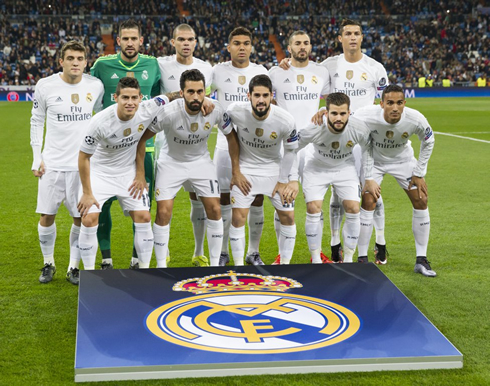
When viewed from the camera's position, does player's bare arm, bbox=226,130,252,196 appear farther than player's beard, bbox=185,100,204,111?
Yes

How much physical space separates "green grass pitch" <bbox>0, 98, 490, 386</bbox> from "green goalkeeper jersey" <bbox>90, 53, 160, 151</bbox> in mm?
1757

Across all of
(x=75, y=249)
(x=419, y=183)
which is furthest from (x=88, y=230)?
(x=419, y=183)

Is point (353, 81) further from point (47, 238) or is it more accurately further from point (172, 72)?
point (47, 238)

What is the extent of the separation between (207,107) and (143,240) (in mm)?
1315

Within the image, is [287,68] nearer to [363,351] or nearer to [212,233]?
[212,233]

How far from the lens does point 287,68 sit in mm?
6715

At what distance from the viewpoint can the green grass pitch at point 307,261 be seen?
157 inches

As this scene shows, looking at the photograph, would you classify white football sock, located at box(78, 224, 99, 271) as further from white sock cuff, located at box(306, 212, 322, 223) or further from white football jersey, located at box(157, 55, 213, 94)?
white sock cuff, located at box(306, 212, 322, 223)

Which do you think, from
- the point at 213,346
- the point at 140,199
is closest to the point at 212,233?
the point at 140,199

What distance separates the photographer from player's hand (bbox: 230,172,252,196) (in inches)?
232

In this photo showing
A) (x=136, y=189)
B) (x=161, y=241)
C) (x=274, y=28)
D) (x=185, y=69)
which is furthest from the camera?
(x=274, y=28)

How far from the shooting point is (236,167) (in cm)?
595

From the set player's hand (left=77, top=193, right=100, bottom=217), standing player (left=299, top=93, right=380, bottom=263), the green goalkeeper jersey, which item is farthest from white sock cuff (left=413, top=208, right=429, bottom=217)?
player's hand (left=77, top=193, right=100, bottom=217)

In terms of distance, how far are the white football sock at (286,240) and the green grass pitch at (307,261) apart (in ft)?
2.02
